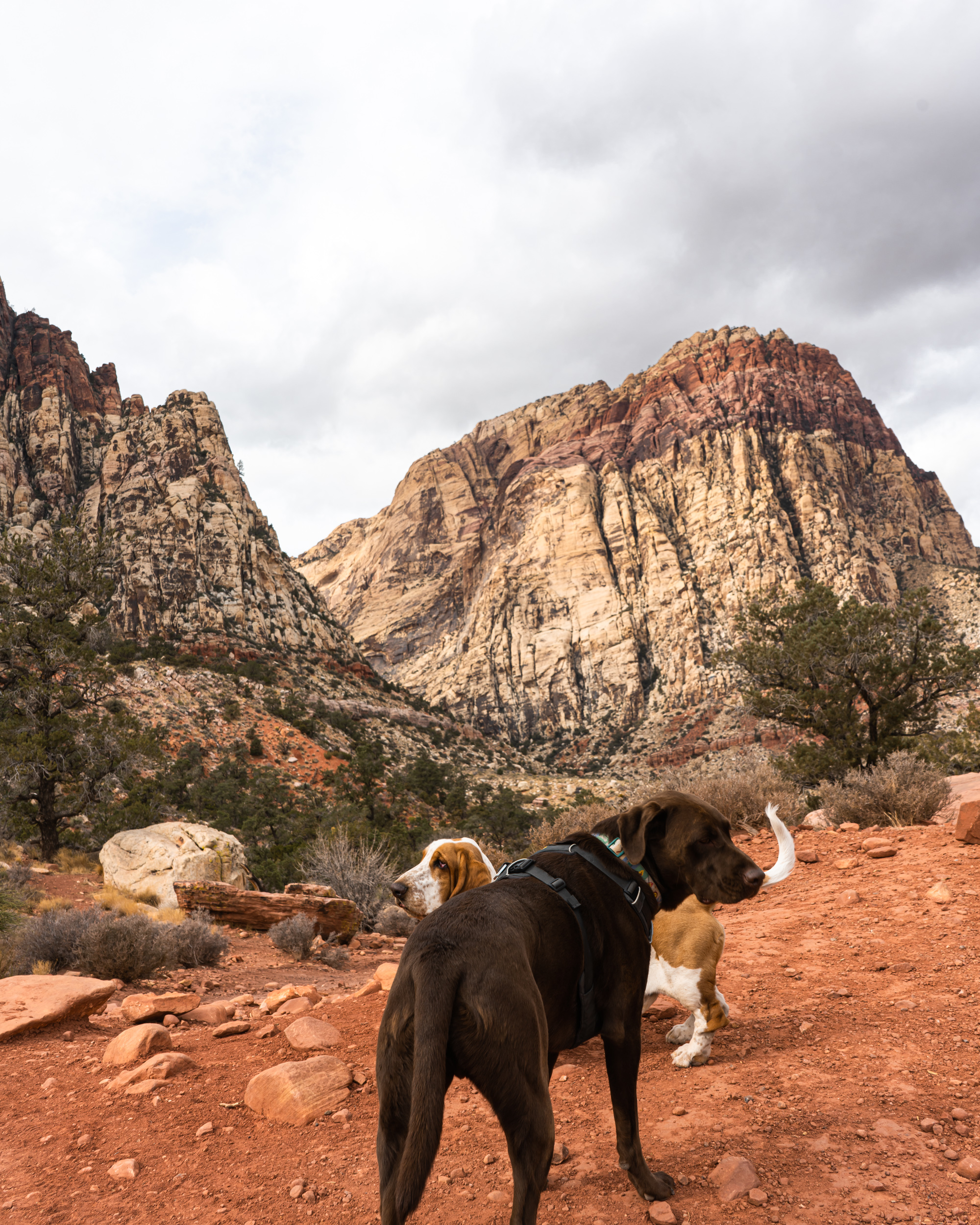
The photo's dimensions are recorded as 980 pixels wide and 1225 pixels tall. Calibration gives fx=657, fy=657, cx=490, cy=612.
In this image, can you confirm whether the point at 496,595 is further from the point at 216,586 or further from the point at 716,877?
the point at 716,877

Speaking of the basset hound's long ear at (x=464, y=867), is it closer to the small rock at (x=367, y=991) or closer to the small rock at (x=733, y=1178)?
the small rock at (x=733, y=1178)

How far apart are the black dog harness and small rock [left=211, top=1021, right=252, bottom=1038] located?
10.5 ft

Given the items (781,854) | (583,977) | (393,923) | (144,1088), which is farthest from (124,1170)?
(393,923)

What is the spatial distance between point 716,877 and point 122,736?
592 inches

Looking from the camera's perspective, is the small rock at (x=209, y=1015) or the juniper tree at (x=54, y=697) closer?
the small rock at (x=209, y=1015)

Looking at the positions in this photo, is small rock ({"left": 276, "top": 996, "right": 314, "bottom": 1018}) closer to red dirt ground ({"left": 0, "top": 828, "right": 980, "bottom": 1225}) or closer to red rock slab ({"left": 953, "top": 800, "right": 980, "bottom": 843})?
red dirt ground ({"left": 0, "top": 828, "right": 980, "bottom": 1225})

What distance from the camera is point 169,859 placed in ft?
37.0

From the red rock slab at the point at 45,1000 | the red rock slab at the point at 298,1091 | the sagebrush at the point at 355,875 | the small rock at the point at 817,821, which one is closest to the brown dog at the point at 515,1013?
the red rock slab at the point at 298,1091

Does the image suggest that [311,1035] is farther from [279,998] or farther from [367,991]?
[279,998]

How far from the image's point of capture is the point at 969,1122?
106 inches

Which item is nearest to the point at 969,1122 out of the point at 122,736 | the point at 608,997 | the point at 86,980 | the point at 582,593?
the point at 608,997

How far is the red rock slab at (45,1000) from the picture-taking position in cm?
447

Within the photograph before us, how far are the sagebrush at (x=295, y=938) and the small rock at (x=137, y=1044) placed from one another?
407cm

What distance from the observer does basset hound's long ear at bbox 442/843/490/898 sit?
3.95m
